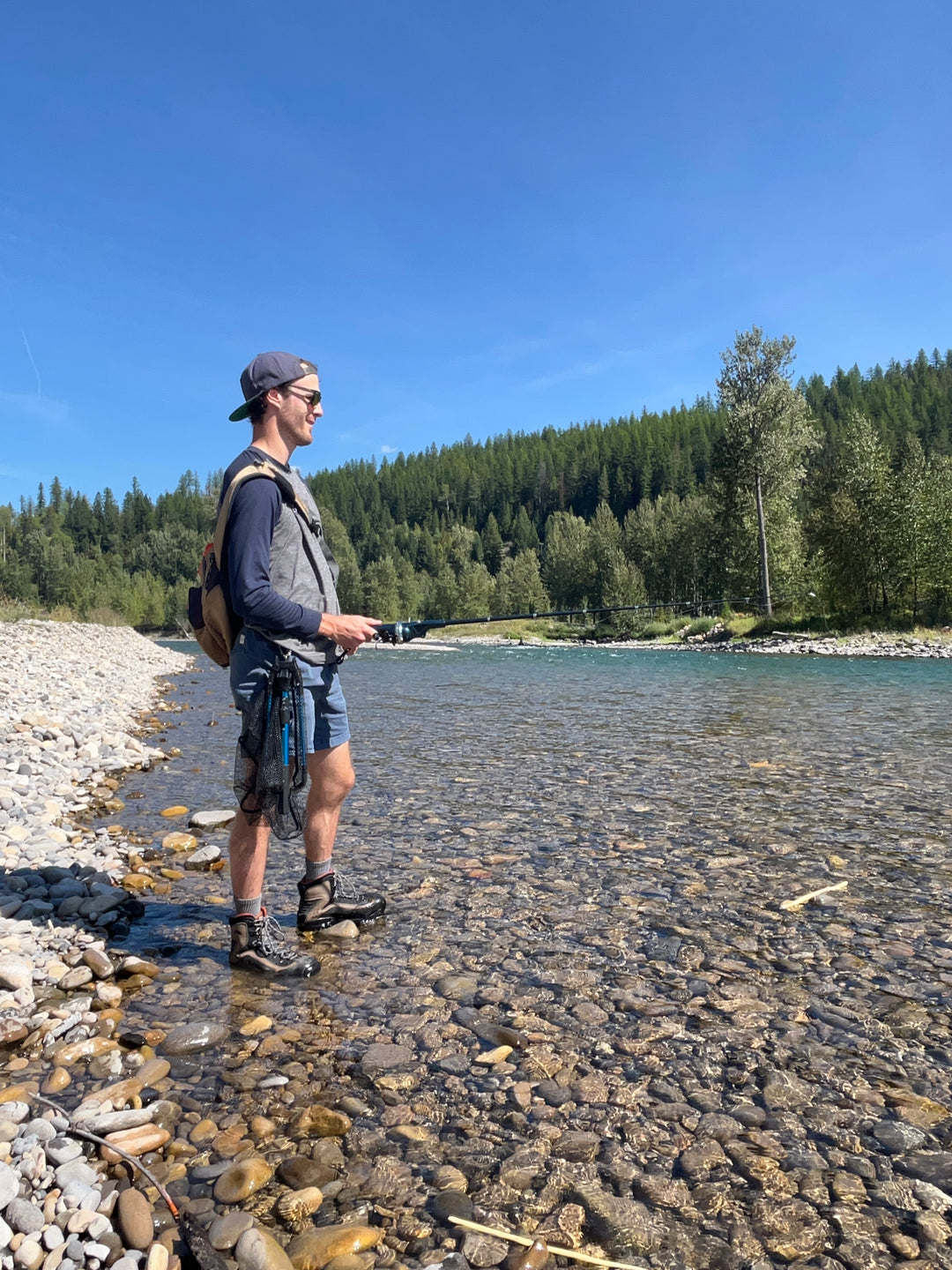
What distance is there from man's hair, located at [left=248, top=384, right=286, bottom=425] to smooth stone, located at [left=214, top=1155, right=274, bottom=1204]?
3.31 metres

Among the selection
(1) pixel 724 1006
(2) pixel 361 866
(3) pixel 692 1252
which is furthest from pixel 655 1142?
(2) pixel 361 866

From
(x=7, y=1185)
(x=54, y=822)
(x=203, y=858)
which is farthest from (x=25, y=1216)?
(x=54, y=822)

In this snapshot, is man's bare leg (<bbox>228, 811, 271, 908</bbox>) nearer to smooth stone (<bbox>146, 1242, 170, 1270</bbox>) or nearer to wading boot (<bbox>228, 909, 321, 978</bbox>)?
wading boot (<bbox>228, 909, 321, 978</bbox>)

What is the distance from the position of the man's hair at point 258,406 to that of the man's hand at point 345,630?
1.12 m

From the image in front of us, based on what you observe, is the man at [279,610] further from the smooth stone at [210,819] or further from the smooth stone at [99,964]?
the smooth stone at [210,819]

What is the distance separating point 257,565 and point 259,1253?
105 inches

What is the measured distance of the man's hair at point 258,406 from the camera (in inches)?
162

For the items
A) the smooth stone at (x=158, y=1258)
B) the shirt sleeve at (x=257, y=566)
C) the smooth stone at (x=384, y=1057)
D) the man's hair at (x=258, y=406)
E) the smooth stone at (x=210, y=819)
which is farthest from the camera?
the smooth stone at (x=210, y=819)

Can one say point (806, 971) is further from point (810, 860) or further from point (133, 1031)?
point (133, 1031)

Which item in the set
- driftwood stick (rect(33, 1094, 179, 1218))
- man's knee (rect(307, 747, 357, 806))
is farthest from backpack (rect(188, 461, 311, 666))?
driftwood stick (rect(33, 1094, 179, 1218))

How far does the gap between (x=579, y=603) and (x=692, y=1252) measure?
10466cm

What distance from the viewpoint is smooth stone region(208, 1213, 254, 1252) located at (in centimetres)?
227

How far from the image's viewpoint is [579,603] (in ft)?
347

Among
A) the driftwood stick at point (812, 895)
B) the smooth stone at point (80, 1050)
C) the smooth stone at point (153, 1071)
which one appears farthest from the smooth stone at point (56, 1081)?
the driftwood stick at point (812, 895)
